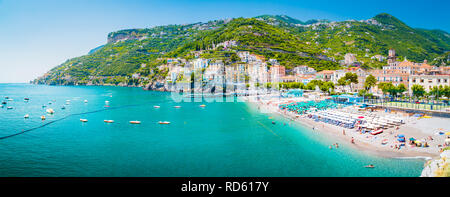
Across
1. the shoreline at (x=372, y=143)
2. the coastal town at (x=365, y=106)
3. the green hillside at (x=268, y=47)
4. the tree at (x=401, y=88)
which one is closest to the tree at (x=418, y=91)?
the coastal town at (x=365, y=106)

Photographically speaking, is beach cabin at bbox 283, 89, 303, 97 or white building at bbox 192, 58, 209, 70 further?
white building at bbox 192, 58, 209, 70

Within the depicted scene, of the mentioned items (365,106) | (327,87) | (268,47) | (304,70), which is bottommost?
(365,106)

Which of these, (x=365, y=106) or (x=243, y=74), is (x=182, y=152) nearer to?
(x=365, y=106)

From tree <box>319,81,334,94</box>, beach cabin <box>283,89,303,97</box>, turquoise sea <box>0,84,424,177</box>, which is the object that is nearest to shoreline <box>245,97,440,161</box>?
turquoise sea <box>0,84,424,177</box>

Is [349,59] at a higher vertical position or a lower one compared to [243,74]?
higher

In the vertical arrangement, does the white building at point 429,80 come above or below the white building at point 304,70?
below

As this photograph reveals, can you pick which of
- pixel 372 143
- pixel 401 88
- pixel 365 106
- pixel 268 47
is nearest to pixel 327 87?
pixel 401 88

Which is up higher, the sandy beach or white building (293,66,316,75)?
white building (293,66,316,75)

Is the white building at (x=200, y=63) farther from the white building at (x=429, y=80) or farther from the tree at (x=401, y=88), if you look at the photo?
the white building at (x=429, y=80)

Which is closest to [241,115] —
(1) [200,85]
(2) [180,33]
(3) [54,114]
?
(3) [54,114]

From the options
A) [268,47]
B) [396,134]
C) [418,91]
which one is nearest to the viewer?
[396,134]

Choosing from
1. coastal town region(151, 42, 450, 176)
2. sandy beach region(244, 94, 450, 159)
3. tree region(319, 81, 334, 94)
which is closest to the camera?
sandy beach region(244, 94, 450, 159)

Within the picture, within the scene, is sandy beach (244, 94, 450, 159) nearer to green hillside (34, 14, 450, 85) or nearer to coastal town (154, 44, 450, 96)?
coastal town (154, 44, 450, 96)
